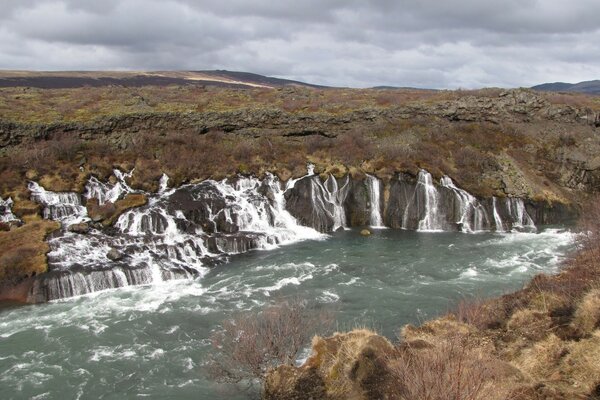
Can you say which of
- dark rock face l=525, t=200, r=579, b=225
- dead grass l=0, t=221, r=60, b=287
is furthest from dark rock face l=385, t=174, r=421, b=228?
dead grass l=0, t=221, r=60, b=287

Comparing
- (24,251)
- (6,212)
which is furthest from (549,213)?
(6,212)

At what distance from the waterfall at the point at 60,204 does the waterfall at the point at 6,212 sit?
1.99 m

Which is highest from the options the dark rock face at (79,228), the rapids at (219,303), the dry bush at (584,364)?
the dry bush at (584,364)

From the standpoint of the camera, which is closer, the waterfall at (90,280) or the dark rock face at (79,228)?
the waterfall at (90,280)

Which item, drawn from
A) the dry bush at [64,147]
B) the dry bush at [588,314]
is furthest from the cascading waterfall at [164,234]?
the dry bush at [588,314]

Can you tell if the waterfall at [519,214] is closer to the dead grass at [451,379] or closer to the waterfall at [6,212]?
the dead grass at [451,379]

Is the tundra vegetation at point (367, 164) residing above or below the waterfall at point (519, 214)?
above

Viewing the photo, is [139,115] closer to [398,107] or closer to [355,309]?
[398,107]

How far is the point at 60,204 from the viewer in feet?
148

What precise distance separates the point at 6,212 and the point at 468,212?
44450 mm

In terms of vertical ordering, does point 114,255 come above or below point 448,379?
below

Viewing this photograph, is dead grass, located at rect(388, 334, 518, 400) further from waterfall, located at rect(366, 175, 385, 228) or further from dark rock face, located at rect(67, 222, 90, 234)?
waterfall, located at rect(366, 175, 385, 228)

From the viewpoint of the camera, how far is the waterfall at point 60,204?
43812 mm

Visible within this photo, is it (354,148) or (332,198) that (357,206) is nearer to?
(332,198)
